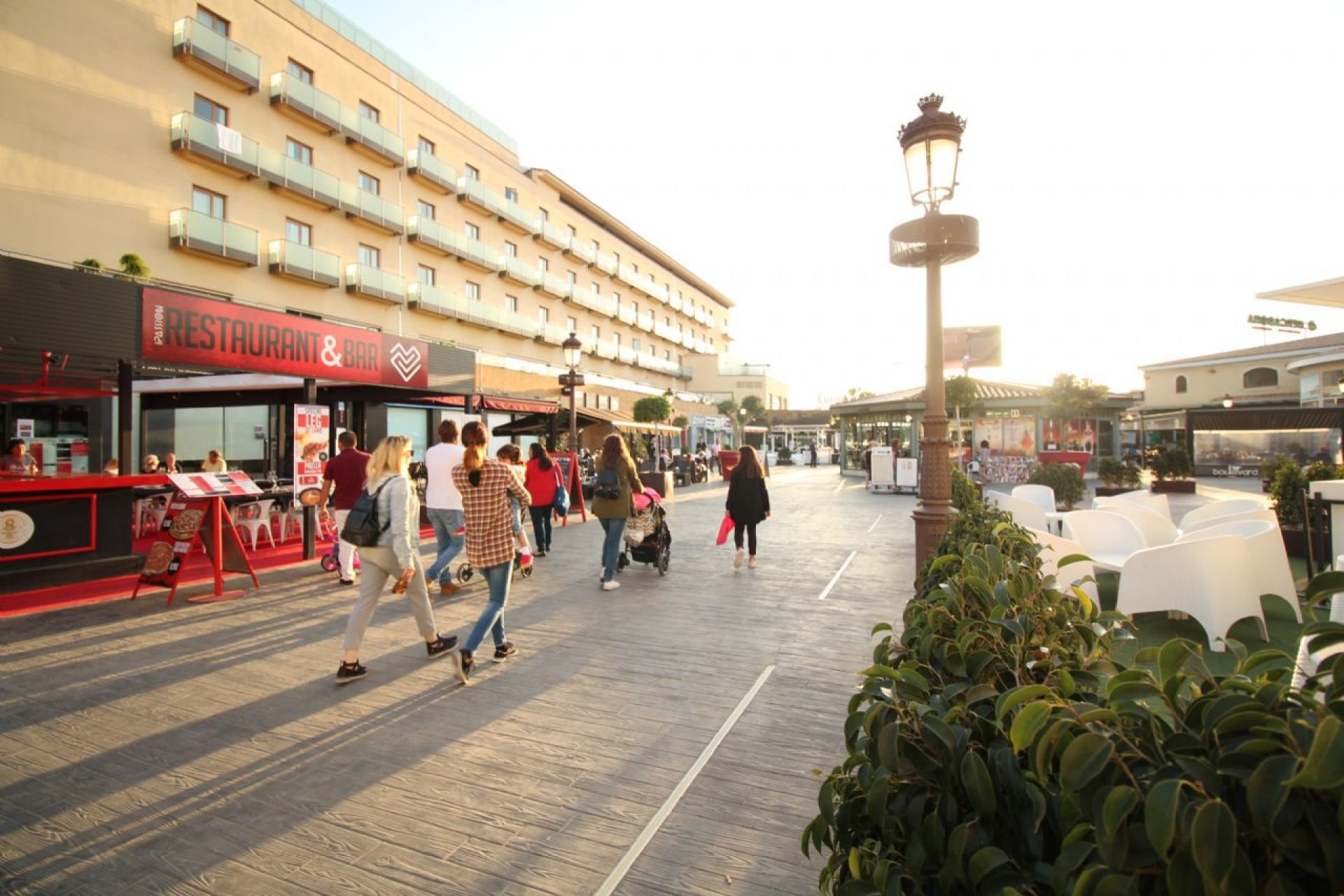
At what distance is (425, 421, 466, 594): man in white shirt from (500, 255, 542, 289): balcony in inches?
1074

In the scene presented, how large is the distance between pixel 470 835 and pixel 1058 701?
2.46 meters

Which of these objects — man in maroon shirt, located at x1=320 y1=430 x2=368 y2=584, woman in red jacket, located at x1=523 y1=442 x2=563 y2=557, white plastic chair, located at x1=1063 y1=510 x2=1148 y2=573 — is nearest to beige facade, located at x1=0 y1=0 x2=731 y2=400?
woman in red jacket, located at x1=523 y1=442 x2=563 y2=557

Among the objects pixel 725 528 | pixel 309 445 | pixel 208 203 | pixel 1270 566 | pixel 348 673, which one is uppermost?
pixel 208 203

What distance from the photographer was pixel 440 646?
4953 millimetres

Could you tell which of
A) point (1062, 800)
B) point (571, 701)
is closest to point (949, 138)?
point (571, 701)

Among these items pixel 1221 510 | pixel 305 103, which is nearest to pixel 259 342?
pixel 1221 510

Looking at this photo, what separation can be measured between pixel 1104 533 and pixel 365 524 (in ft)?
21.0

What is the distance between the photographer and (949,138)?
4.97m

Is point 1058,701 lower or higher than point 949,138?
lower

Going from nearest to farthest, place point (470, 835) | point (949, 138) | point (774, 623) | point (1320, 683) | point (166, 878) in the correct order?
point (1320, 683), point (166, 878), point (470, 835), point (949, 138), point (774, 623)

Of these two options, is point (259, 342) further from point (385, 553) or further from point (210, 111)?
point (210, 111)

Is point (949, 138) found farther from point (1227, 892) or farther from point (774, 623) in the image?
point (1227, 892)

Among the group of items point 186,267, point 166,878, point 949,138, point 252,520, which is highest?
point 186,267

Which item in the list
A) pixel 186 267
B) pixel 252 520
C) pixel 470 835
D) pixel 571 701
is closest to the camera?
pixel 470 835
